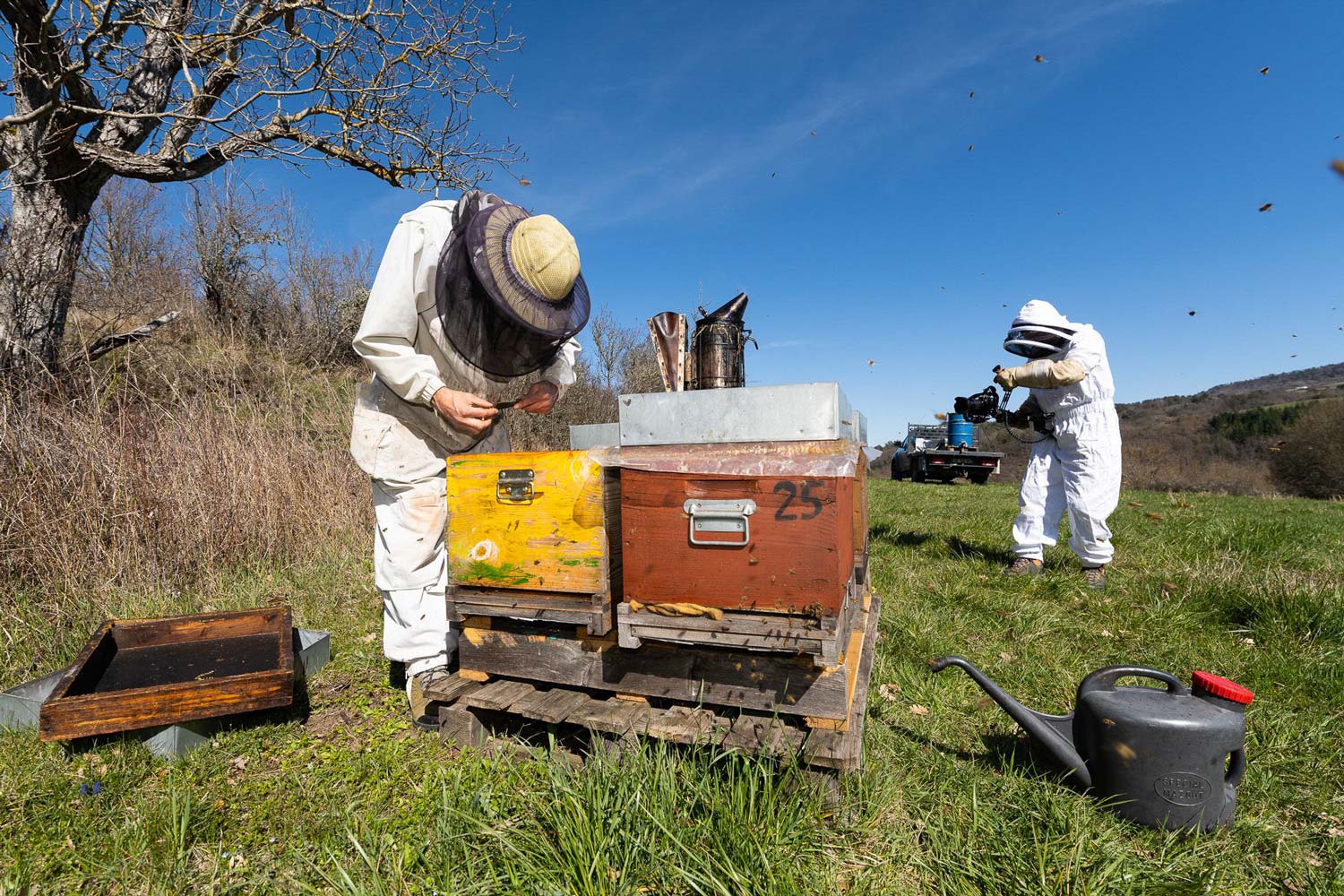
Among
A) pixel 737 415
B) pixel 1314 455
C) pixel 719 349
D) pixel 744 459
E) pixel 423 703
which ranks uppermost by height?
pixel 719 349

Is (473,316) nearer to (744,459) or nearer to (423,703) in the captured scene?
(744,459)

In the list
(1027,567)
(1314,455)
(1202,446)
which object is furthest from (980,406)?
(1202,446)

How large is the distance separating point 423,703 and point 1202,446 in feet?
144

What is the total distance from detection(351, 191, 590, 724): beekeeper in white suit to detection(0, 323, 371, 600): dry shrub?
258 centimetres

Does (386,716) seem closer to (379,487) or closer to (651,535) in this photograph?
(379,487)

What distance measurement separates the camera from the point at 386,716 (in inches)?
106

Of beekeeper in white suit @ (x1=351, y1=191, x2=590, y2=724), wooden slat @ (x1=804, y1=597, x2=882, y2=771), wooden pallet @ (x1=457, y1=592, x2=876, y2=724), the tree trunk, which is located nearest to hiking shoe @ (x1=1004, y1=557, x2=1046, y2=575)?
wooden pallet @ (x1=457, y1=592, x2=876, y2=724)

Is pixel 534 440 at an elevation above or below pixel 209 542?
above

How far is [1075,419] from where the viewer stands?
4.82 metres

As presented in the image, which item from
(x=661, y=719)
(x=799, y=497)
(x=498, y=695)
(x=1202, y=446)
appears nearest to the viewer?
(x=799, y=497)

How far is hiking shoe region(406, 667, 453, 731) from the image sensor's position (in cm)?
256

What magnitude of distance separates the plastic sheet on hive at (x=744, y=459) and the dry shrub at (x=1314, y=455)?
109 ft

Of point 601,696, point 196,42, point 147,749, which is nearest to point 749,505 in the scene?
point 601,696

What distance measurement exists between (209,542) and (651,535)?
4.20 metres
